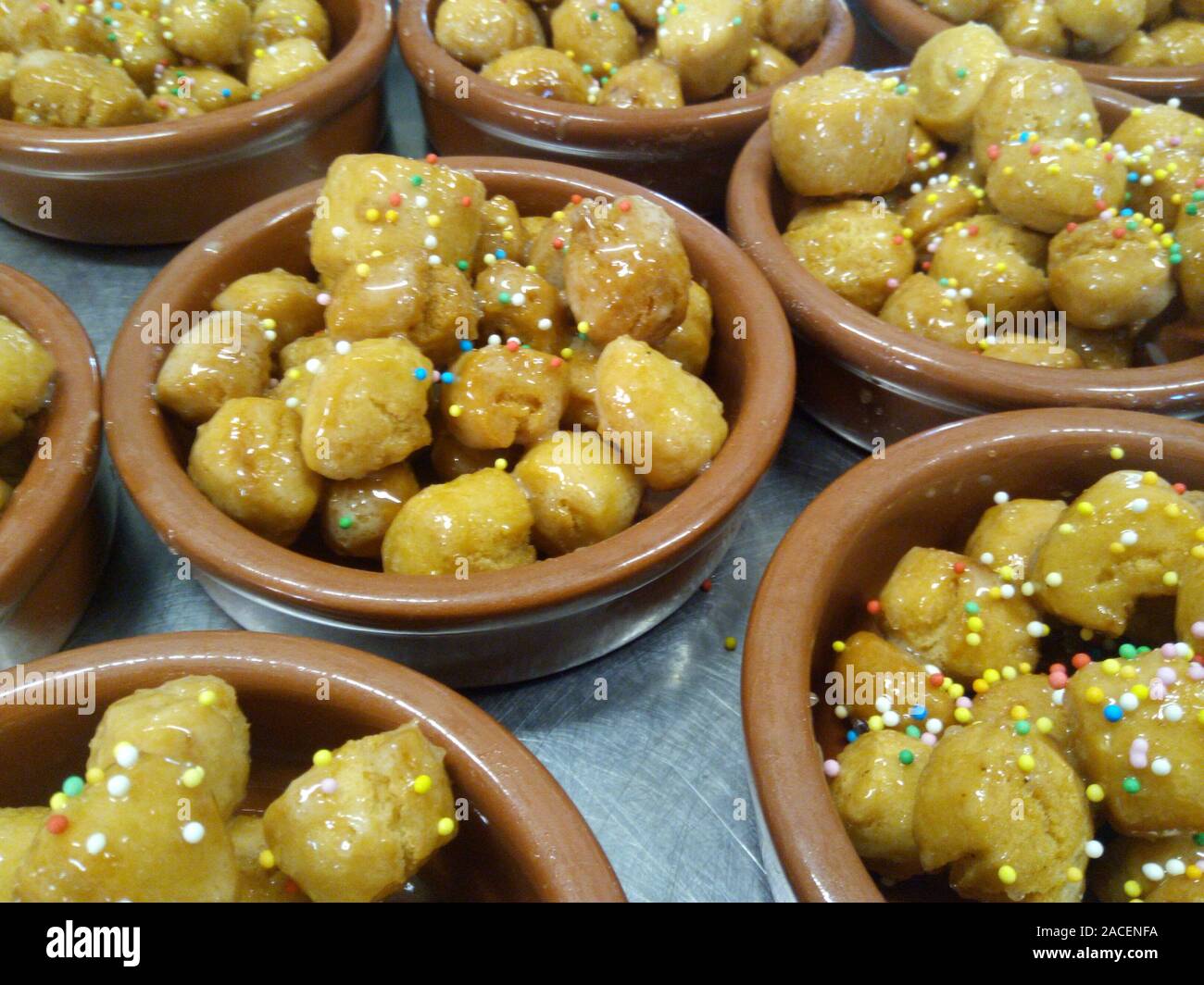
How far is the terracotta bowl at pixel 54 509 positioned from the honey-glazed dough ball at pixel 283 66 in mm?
657

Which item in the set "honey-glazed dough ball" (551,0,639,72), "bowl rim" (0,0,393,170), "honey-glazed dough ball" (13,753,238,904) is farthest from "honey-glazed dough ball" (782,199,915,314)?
"honey-glazed dough ball" (13,753,238,904)

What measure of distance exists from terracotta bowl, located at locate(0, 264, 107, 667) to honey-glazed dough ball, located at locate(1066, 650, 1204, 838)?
3.76 feet

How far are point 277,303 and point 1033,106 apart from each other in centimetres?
122

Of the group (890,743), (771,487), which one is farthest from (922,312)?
(890,743)

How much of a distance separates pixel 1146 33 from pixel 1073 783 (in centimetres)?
175

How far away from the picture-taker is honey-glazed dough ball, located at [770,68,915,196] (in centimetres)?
148

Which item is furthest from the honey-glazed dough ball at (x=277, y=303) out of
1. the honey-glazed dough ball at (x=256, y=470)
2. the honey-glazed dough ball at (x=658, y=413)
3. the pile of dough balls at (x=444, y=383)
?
the honey-glazed dough ball at (x=658, y=413)

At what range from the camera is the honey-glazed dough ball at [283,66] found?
176 cm

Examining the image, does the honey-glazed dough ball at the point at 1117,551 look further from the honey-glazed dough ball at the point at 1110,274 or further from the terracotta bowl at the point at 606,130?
the terracotta bowl at the point at 606,130

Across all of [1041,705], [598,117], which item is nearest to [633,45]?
[598,117]

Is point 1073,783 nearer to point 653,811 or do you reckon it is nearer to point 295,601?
point 653,811

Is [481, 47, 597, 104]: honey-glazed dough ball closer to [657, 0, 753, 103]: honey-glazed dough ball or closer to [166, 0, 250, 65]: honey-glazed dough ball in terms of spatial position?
[657, 0, 753, 103]: honey-glazed dough ball

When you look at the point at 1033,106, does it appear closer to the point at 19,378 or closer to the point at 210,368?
the point at 210,368

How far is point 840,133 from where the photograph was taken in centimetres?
149
